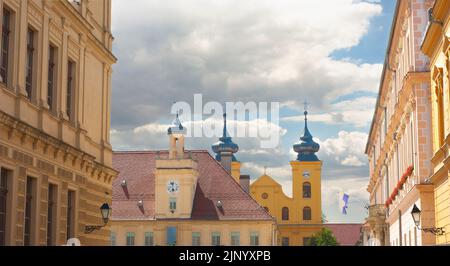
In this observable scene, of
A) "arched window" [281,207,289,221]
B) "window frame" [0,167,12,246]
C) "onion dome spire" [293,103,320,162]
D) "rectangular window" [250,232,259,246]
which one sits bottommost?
"window frame" [0,167,12,246]

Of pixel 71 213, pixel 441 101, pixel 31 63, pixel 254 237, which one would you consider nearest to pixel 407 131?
pixel 441 101

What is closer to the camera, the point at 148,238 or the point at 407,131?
the point at 407,131

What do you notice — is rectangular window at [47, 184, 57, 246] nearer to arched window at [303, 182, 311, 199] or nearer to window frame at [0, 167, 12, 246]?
window frame at [0, 167, 12, 246]

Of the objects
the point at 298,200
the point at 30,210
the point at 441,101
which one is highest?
the point at 298,200

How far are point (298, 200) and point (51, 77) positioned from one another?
85.5 m

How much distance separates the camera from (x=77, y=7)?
74.3ft

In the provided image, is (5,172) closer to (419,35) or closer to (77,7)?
(77,7)

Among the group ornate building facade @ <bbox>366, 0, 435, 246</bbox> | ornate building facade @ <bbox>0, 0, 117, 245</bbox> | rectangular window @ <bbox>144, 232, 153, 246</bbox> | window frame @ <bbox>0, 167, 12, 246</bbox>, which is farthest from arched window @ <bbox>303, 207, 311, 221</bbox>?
window frame @ <bbox>0, 167, 12, 246</bbox>

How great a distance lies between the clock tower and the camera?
6894 centimetres

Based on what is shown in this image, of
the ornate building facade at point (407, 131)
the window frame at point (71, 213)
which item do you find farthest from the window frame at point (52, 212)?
the ornate building facade at point (407, 131)

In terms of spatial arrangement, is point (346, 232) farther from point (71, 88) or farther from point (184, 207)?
point (71, 88)

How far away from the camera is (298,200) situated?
10400 cm

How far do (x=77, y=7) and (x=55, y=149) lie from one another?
5.28m
